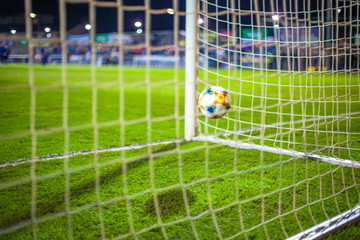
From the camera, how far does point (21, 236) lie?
1.72 metres

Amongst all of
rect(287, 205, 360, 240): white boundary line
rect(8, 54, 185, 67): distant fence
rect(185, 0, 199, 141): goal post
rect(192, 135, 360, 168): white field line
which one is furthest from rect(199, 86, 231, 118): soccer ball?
rect(8, 54, 185, 67): distant fence

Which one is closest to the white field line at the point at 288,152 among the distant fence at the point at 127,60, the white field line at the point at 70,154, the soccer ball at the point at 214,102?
the soccer ball at the point at 214,102

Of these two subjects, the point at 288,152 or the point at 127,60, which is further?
the point at 127,60

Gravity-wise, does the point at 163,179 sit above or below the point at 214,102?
below

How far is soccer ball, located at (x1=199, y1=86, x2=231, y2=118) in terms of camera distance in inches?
117

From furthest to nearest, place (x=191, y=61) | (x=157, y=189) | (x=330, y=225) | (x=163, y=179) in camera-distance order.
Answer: (x=191, y=61) → (x=163, y=179) → (x=157, y=189) → (x=330, y=225)

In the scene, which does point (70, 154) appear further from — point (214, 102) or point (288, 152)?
point (288, 152)

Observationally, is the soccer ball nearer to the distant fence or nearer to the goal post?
the goal post

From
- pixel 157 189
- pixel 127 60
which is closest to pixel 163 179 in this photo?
pixel 157 189

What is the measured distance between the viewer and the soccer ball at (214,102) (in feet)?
9.75

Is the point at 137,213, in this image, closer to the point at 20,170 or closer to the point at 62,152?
the point at 20,170

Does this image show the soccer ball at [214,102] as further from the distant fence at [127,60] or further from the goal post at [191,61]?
the distant fence at [127,60]

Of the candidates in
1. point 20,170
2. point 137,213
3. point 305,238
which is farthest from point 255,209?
point 20,170

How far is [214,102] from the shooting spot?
2965 millimetres
